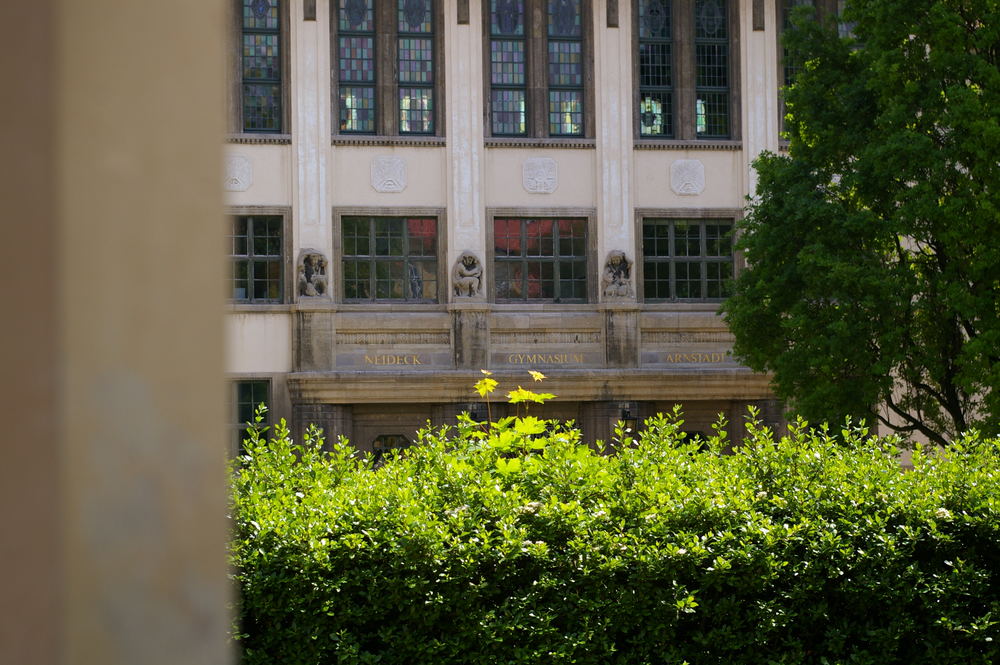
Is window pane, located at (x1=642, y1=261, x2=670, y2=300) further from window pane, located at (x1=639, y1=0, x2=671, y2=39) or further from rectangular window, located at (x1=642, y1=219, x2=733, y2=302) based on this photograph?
window pane, located at (x1=639, y1=0, x2=671, y2=39)

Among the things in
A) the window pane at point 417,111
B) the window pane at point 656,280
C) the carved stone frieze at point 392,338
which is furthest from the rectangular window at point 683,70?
the carved stone frieze at point 392,338

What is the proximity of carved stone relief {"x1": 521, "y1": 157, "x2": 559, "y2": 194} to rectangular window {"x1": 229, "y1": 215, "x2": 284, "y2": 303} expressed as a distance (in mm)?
5452

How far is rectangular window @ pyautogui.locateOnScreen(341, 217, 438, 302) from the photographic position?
2911 centimetres

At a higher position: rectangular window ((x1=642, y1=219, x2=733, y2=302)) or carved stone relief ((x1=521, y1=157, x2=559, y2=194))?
carved stone relief ((x1=521, y1=157, x2=559, y2=194))

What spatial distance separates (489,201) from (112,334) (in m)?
28.5

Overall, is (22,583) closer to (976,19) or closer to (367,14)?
(976,19)

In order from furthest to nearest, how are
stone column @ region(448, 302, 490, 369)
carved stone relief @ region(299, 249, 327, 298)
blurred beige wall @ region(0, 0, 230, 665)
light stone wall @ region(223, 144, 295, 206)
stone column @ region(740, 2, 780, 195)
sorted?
stone column @ region(740, 2, 780, 195)
light stone wall @ region(223, 144, 295, 206)
stone column @ region(448, 302, 490, 369)
carved stone relief @ region(299, 249, 327, 298)
blurred beige wall @ region(0, 0, 230, 665)

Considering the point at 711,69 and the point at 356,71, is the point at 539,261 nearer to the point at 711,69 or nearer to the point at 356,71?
the point at 356,71

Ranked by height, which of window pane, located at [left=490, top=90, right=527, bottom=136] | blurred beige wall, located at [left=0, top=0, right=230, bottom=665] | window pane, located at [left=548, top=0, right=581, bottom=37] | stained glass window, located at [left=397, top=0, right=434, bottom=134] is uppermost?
window pane, located at [left=548, top=0, right=581, bottom=37]

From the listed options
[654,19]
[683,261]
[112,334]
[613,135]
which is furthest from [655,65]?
[112,334]

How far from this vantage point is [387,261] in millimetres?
29188

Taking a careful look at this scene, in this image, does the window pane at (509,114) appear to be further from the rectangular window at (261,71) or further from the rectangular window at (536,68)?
the rectangular window at (261,71)

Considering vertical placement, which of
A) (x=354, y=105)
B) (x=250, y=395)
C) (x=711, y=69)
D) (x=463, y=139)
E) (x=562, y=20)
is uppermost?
(x=562, y=20)

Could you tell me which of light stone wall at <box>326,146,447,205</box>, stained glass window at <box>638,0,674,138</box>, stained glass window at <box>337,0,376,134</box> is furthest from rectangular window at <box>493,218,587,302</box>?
stained glass window at <box>337,0,376,134</box>
